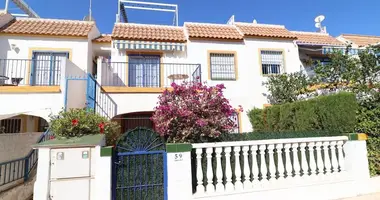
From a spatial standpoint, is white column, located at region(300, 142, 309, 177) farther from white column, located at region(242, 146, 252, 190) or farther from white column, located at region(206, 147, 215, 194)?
white column, located at region(206, 147, 215, 194)

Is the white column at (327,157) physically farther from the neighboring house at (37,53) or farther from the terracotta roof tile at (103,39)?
the terracotta roof tile at (103,39)

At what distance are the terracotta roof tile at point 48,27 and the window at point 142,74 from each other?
146 inches

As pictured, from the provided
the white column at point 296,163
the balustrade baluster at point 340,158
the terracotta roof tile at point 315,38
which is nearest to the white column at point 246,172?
the white column at point 296,163

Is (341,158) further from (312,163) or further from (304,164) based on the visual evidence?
(304,164)

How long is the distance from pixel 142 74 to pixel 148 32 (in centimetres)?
332

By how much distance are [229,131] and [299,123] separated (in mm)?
3972

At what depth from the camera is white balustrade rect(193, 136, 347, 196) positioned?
6379mm

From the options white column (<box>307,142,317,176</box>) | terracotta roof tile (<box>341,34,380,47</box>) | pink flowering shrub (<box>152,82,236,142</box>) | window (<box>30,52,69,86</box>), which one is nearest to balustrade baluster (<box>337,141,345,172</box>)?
white column (<box>307,142,317,176</box>)

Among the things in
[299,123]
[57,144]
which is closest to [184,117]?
[57,144]

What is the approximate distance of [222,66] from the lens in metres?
17.0

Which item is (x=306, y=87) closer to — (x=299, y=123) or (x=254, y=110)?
(x=254, y=110)

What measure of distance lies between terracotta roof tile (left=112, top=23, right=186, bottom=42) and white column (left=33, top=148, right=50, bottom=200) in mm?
11351

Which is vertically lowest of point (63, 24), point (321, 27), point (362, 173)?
point (362, 173)

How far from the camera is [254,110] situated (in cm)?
1500
